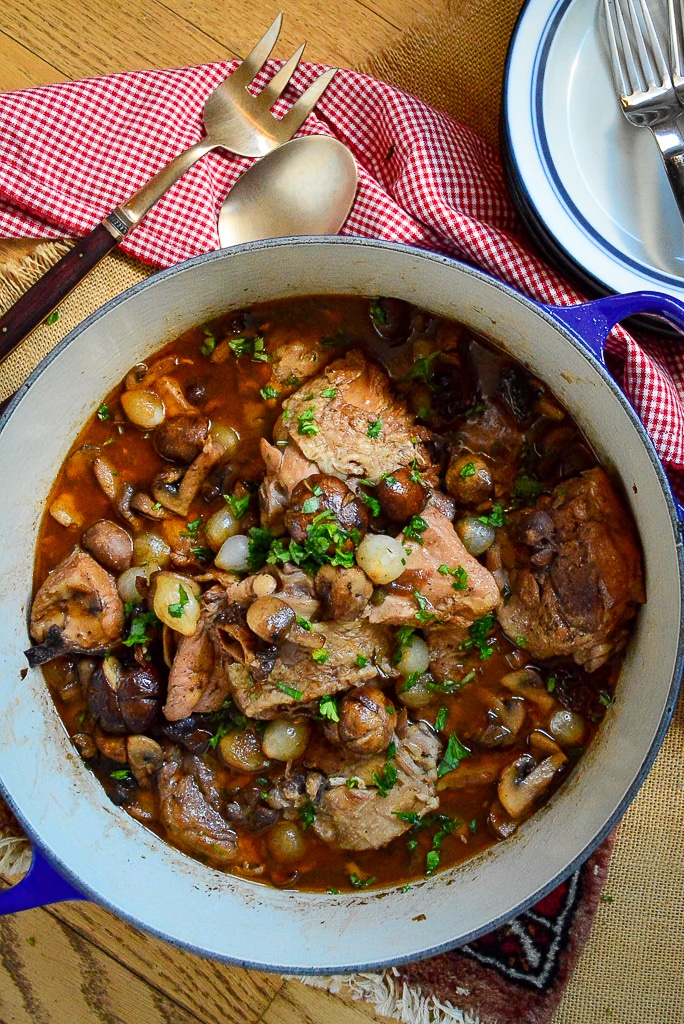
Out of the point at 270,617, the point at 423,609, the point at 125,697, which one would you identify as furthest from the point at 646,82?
the point at 125,697

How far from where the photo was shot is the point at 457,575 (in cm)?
246

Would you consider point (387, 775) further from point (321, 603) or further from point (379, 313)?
point (379, 313)

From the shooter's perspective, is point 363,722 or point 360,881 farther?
point 360,881

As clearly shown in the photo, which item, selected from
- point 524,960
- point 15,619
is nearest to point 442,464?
point 15,619

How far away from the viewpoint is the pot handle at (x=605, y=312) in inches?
88.0

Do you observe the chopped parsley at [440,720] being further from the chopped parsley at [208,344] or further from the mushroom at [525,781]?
the chopped parsley at [208,344]

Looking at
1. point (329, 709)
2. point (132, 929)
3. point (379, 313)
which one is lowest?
point (132, 929)

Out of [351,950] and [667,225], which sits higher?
[667,225]

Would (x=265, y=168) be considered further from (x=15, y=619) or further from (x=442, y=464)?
(x=15, y=619)

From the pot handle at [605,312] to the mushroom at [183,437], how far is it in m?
1.09

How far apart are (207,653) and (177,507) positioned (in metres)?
0.47

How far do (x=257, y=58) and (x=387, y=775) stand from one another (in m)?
2.33

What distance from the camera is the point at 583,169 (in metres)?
2.65

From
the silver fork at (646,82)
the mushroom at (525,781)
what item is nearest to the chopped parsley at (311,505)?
the mushroom at (525,781)
